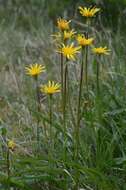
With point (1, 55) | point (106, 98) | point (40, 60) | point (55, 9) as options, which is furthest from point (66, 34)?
point (55, 9)

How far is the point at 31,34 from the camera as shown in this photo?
4.66 m

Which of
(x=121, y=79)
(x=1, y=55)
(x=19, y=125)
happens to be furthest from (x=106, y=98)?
(x=1, y=55)

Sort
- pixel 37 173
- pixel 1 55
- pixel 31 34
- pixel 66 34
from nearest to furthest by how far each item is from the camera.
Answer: pixel 66 34 < pixel 37 173 < pixel 1 55 < pixel 31 34

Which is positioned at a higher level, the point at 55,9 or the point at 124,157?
the point at 55,9

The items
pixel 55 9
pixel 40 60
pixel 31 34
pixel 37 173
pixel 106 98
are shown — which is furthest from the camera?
pixel 55 9

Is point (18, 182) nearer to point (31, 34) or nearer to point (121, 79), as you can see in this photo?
point (121, 79)

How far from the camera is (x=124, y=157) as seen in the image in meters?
2.19

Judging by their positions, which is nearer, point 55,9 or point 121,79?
point 121,79

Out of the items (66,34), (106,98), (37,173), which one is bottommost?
(37,173)

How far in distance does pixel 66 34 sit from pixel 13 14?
3.21m

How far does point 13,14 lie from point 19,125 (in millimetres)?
2618

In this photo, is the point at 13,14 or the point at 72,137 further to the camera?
the point at 13,14

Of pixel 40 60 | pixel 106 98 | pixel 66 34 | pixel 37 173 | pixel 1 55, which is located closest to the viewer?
pixel 66 34

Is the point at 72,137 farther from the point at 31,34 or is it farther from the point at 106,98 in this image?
the point at 31,34
